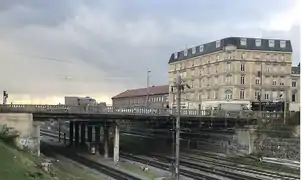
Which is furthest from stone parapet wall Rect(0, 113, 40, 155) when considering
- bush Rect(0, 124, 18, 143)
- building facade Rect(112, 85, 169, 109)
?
building facade Rect(112, 85, 169, 109)

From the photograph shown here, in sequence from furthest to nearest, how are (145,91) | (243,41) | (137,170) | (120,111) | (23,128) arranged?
1. (145,91)
2. (243,41)
3. (120,111)
4. (23,128)
5. (137,170)

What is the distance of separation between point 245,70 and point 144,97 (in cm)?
5166

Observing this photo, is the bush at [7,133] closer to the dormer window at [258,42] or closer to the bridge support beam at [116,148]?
the bridge support beam at [116,148]

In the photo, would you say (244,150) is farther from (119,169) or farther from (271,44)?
(271,44)

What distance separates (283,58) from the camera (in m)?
90.2

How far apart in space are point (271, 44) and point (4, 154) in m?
70.1

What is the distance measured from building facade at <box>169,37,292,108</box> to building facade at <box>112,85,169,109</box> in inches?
768

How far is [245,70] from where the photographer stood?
8769 cm

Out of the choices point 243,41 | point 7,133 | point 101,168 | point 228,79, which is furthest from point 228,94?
point 7,133

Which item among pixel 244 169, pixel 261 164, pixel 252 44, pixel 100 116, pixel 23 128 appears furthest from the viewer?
pixel 252 44

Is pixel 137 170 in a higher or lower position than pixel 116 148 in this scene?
lower

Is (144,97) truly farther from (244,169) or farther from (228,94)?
(244,169)

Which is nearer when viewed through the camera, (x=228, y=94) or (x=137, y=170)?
(x=137, y=170)

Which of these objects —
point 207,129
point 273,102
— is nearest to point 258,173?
point 207,129
